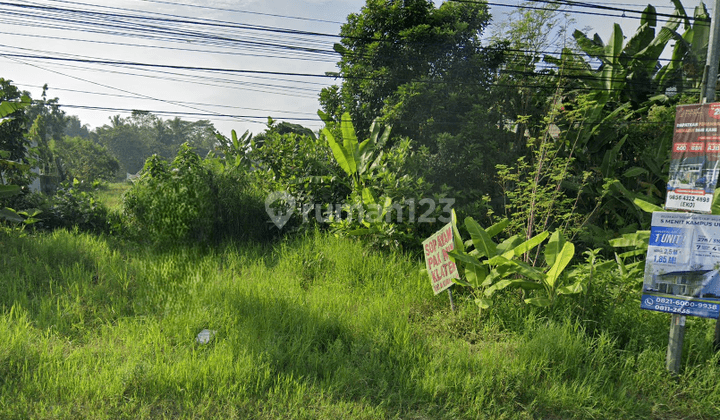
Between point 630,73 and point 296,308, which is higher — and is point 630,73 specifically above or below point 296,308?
above

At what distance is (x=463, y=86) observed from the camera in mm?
7906

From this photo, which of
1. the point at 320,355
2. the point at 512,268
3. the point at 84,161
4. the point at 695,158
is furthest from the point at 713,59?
the point at 84,161

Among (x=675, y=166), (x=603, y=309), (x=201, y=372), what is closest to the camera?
(x=201, y=372)

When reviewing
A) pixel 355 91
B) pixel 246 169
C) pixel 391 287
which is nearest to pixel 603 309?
pixel 391 287

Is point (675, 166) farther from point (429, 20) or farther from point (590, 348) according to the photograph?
point (429, 20)

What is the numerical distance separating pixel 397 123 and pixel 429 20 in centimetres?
219

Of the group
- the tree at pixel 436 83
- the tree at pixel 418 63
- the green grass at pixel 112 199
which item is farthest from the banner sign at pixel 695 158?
the green grass at pixel 112 199

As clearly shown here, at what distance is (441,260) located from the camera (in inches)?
170

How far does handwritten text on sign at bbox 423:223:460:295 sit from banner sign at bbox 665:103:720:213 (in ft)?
6.24

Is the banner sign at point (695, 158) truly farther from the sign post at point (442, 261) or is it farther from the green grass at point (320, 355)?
the sign post at point (442, 261)

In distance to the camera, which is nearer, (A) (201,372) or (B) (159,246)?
(A) (201,372)

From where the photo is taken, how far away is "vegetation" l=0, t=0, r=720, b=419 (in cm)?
325

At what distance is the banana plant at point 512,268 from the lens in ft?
13.2

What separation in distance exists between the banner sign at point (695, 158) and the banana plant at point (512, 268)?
A: 3.16 ft
